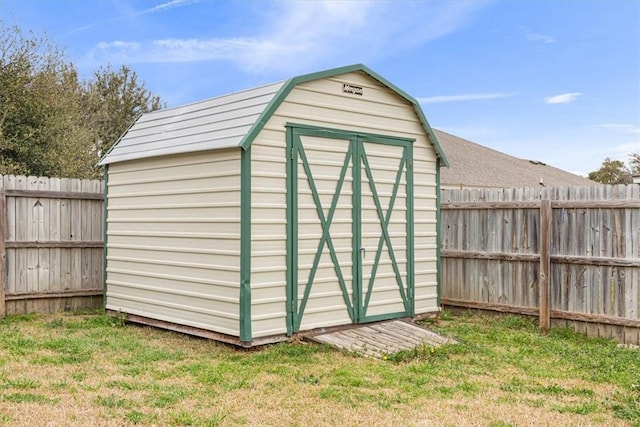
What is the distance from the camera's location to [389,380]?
540 cm

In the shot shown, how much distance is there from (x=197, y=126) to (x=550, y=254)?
192 inches

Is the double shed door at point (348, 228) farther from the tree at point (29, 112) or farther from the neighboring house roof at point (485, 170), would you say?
the neighboring house roof at point (485, 170)

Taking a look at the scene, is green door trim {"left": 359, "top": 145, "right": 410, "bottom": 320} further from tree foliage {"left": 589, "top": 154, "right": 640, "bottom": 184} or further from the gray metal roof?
Answer: tree foliage {"left": 589, "top": 154, "right": 640, "bottom": 184}

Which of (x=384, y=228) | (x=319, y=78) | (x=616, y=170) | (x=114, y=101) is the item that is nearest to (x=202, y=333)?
(x=384, y=228)

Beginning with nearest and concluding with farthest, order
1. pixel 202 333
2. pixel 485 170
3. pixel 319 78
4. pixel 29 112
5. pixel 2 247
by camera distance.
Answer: pixel 202 333
pixel 319 78
pixel 2 247
pixel 29 112
pixel 485 170

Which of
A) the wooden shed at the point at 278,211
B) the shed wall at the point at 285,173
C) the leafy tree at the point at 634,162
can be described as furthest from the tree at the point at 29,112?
the leafy tree at the point at 634,162

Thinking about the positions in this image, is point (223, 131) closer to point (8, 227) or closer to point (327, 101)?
point (327, 101)

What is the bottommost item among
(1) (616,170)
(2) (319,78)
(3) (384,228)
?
(3) (384,228)

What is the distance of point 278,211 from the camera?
22.4 ft

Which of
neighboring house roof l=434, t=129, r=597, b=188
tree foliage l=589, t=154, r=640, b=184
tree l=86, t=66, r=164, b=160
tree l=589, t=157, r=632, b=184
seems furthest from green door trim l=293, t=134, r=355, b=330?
tree l=589, t=157, r=632, b=184

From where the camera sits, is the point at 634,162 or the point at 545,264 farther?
the point at 634,162

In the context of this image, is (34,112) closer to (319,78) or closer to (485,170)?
(319,78)

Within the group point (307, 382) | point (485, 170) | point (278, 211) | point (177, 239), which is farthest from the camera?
point (485, 170)

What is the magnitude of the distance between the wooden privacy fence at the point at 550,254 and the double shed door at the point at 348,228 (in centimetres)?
145
